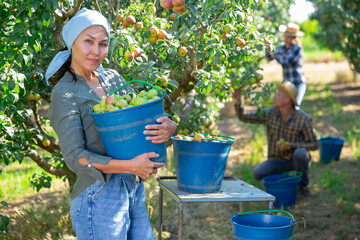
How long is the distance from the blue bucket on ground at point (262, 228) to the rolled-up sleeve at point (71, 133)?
3.09ft

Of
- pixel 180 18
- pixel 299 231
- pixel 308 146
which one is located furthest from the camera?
pixel 308 146

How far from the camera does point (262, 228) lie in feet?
7.59

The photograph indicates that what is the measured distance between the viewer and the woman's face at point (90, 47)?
190 centimetres

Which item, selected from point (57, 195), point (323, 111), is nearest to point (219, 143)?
point (57, 195)

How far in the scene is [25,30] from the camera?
83.3 inches

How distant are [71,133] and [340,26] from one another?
347 inches

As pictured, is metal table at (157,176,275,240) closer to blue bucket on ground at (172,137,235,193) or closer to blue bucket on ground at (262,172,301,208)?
blue bucket on ground at (172,137,235,193)

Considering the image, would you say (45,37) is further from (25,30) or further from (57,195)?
(57,195)

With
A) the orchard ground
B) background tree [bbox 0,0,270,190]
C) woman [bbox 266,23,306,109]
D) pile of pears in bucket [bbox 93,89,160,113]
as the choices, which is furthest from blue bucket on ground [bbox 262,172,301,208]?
pile of pears in bucket [bbox 93,89,160,113]

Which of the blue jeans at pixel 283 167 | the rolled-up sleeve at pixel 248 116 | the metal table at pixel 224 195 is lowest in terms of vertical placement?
the blue jeans at pixel 283 167

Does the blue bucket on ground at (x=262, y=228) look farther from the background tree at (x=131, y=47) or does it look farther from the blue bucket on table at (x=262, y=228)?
the background tree at (x=131, y=47)

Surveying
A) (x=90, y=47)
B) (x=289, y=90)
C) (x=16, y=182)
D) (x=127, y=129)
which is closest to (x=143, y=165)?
(x=127, y=129)

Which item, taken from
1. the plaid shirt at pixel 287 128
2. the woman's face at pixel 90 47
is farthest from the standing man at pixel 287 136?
the woman's face at pixel 90 47

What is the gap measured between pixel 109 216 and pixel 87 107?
497 mm
